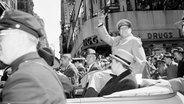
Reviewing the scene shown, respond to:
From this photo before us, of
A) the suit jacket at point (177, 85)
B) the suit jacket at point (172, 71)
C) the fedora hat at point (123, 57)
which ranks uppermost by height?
the fedora hat at point (123, 57)

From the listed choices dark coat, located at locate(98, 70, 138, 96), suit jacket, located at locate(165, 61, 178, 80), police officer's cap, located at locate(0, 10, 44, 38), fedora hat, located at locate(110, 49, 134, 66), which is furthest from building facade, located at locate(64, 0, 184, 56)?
police officer's cap, located at locate(0, 10, 44, 38)

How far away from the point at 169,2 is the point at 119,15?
4.57 meters

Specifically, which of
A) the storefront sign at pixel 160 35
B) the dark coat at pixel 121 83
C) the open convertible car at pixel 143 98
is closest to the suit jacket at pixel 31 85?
the open convertible car at pixel 143 98

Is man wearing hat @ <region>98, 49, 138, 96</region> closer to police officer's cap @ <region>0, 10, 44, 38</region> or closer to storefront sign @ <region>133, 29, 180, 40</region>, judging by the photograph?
police officer's cap @ <region>0, 10, 44, 38</region>

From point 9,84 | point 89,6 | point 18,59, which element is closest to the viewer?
point 9,84

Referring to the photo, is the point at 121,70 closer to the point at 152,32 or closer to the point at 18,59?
the point at 18,59

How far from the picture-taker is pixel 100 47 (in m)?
25.1

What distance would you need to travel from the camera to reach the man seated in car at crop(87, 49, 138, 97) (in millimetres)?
3705

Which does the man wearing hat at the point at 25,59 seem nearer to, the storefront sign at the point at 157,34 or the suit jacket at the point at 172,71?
the suit jacket at the point at 172,71

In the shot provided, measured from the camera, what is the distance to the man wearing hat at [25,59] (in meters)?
1.52

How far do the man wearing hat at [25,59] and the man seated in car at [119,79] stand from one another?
2066 mm

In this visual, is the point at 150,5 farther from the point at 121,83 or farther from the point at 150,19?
the point at 121,83

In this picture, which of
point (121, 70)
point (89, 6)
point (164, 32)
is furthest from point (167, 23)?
point (121, 70)

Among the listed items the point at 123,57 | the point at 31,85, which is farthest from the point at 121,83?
the point at 31,85
